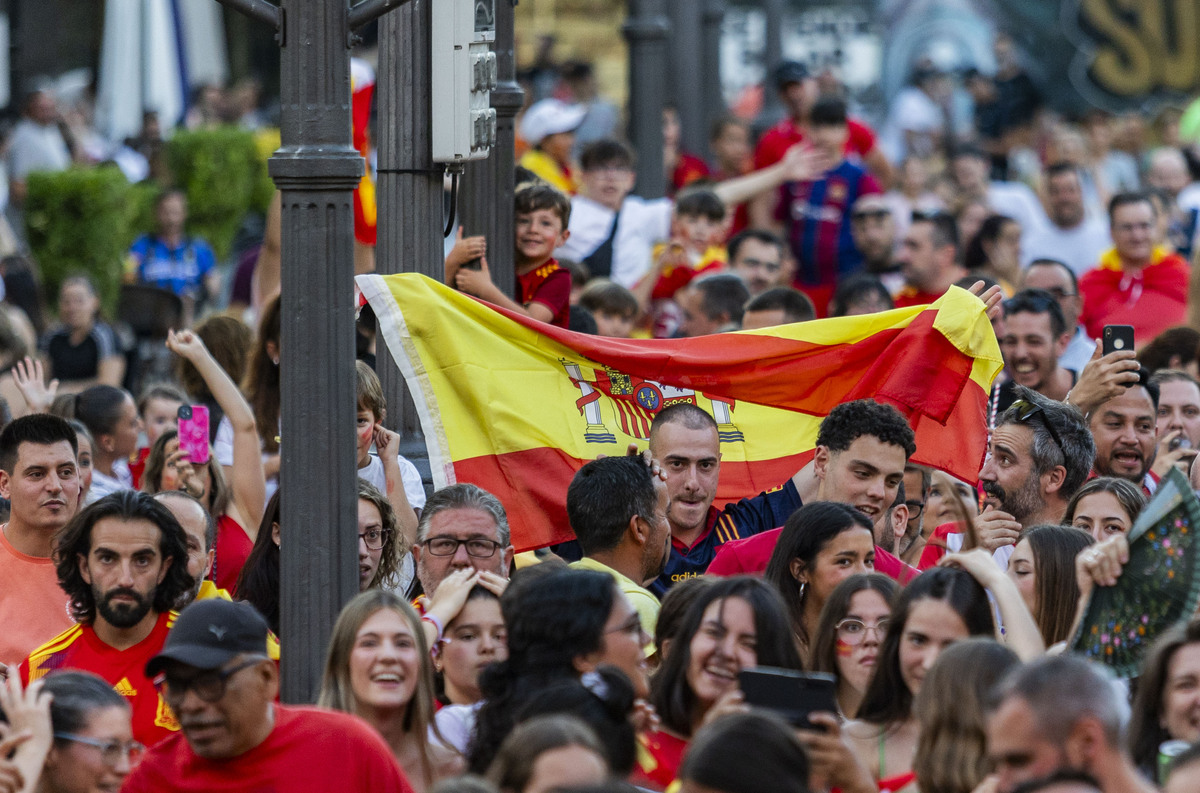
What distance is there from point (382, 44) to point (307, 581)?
2.52m

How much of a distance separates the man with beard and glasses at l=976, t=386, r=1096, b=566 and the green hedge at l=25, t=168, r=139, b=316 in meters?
12.0

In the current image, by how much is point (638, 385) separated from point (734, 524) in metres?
0.83

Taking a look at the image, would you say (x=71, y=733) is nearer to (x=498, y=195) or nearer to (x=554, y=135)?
(x=498, y=195)

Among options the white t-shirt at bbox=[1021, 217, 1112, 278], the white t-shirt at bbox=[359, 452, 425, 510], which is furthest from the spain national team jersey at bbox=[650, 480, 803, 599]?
the white t-shirt at bbox=[1021, 217, 1112, 278]

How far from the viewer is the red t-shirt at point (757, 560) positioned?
6.49 metres

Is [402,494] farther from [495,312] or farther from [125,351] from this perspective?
[125,351]

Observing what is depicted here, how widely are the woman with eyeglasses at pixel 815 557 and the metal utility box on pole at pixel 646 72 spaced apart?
867 cm

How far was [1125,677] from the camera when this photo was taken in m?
5.23

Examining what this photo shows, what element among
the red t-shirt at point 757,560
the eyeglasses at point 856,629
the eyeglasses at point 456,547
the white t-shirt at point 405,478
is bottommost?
the eyeglasses at point 856,629

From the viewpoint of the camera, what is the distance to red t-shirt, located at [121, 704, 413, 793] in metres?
4.76

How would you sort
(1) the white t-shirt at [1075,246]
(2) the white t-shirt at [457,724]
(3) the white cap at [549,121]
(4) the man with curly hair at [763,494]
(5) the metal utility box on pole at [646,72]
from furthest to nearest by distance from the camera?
1. (3) the white cap at [549,121]
2. (1) the white t-shirt at [1075,246]
3. (5) the metal utility box on pole at [646,72]
4. (4) the man with curly hair at [763,494]
5. (2) the white t-shirt at [457,724]

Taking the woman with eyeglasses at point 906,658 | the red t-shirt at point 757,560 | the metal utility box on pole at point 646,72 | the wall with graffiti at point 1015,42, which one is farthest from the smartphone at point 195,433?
the wall with graffiti at point 1015,42

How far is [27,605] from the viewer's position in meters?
6.80

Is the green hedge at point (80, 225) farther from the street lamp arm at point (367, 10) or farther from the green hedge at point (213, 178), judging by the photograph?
the street lamp arm at point (367, 10)
